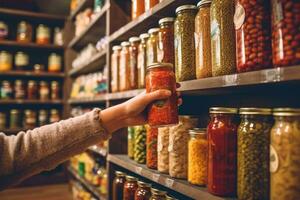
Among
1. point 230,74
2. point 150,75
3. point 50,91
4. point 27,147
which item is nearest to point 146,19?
point 150,75

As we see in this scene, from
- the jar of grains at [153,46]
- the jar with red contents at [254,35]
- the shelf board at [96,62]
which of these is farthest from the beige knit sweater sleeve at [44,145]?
the shelf board at [96,62]

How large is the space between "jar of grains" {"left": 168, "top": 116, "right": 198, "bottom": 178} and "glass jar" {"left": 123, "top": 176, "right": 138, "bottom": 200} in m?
0.29

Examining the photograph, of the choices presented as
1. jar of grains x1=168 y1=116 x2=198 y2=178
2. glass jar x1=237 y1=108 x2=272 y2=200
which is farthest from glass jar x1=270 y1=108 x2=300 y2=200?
jar of grains x1=168 y1=116 x2=198 y2=178

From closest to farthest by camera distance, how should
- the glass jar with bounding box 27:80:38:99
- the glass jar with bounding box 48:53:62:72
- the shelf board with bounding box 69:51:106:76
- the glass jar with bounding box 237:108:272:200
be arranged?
the glass jar with bounding box 237:108:272:200 < the shelf board with bounding box 69:51:106:76 < the glass jar with bounding box 27:80:38:99 < the glass jar with bounding box 48:53:62:72

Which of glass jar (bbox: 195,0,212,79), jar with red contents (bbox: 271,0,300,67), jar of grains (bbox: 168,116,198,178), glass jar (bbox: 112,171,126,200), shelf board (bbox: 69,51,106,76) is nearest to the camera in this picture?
jar with red contents (bbox: 271,0,300,67)

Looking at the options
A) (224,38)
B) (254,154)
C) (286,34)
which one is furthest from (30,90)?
(286,34)

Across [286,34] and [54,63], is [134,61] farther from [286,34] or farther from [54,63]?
[54,63]

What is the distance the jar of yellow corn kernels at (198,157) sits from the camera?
107 cm

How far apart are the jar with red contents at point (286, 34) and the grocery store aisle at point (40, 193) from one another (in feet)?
9.12

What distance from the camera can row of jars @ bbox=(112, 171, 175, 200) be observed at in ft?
4.07

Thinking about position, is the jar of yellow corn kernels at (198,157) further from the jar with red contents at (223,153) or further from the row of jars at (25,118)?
the row of jars at (25,118)

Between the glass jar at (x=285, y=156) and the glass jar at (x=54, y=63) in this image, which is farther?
the glass jar at (x=54, y=63)

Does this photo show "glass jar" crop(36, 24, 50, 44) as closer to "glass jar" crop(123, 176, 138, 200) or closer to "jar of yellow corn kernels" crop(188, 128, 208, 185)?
"glass jar" crop(123, 176, 138, 200)

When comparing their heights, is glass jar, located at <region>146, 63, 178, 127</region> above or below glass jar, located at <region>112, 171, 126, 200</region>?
above
